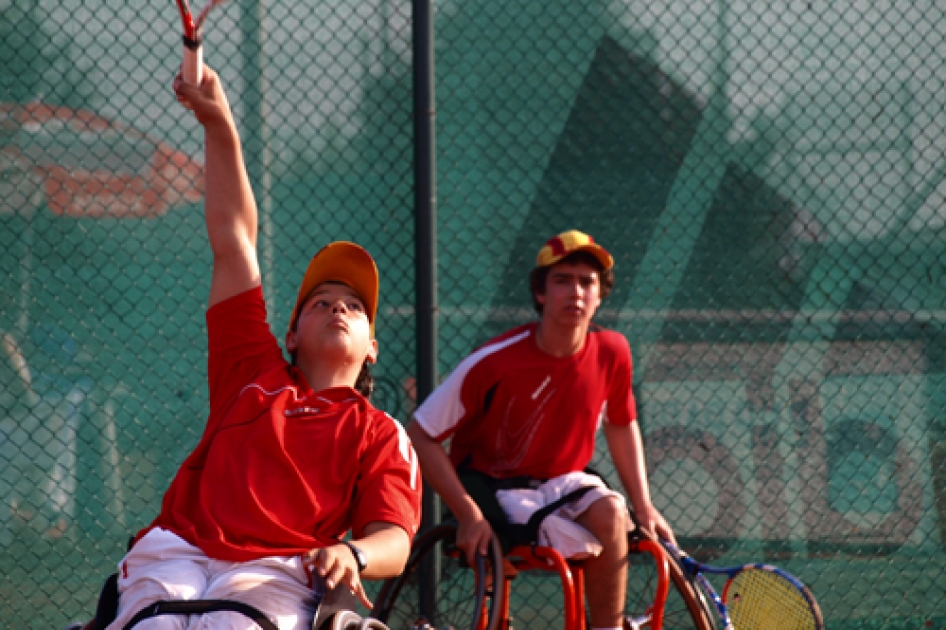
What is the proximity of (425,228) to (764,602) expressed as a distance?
5.27 feet

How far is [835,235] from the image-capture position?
3936 millimetres

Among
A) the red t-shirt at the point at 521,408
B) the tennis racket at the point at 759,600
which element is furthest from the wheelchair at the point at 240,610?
the tennis racket at the point at 759,600

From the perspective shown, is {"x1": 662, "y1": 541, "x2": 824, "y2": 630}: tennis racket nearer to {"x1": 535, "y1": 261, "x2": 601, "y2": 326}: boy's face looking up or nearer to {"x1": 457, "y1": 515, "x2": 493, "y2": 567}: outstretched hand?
{"x1": 457, "y1": 515, "x2": 493, "y2": 567}: outstretched hand

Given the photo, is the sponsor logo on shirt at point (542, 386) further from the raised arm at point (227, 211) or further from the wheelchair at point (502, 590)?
the raised arm at point (227, 211)

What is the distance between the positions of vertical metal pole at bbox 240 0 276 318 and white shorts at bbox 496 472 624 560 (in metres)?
1.17

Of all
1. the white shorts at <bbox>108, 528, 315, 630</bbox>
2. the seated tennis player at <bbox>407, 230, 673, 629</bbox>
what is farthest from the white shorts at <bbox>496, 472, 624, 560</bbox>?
the white shorts at <bbox>108, 528, 315, 630</bbox>

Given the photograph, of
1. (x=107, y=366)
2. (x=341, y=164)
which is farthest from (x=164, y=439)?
(x=341, y=164)

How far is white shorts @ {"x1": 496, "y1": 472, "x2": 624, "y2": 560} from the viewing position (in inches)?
→ 112

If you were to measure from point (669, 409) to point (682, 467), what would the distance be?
0.21m

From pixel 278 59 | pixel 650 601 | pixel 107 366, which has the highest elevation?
pixel 278 59

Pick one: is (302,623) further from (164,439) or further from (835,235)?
(835,235)

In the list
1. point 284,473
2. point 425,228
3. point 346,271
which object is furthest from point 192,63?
point 425,228

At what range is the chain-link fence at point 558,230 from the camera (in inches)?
138

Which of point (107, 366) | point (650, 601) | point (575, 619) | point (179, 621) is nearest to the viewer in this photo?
point (179, 621)
